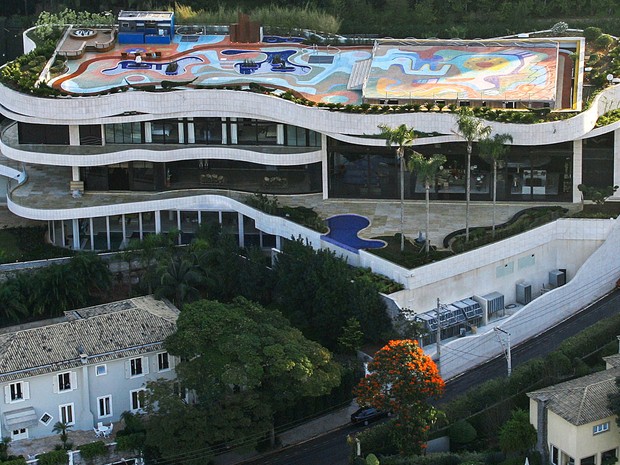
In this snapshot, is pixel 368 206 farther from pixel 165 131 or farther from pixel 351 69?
pixel 165 131

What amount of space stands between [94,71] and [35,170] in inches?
375

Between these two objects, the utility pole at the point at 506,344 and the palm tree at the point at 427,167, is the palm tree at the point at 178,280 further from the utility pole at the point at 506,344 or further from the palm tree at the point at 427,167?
the utility pole at the point at 506,344

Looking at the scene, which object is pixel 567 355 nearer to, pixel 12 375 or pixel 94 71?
pixel 12 375

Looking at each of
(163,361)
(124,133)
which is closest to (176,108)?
(124,133)

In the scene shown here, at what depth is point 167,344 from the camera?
338 feet

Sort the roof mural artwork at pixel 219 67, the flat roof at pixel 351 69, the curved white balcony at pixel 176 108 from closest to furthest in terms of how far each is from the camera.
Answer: the curved white balcony at pixel 176 108 < the flat roof at pixel 351 69 < the roof mural artwork at pixel 219 67

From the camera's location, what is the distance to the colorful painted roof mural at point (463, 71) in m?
126

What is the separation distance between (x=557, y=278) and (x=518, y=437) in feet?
83.4

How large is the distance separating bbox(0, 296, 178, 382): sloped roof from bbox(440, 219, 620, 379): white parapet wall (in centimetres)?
1988

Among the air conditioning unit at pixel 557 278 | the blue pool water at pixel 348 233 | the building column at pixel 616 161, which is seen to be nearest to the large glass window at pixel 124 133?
the blue pool water at pixel 348 233

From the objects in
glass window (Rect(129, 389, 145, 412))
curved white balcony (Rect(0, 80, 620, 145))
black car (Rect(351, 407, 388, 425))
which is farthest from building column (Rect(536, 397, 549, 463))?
curved white balcony (Rect(0, 80, 620, 145))

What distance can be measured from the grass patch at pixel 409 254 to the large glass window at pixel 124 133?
23782 mm

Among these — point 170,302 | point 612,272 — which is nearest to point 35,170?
point 170,302

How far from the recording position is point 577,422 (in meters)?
93.0
